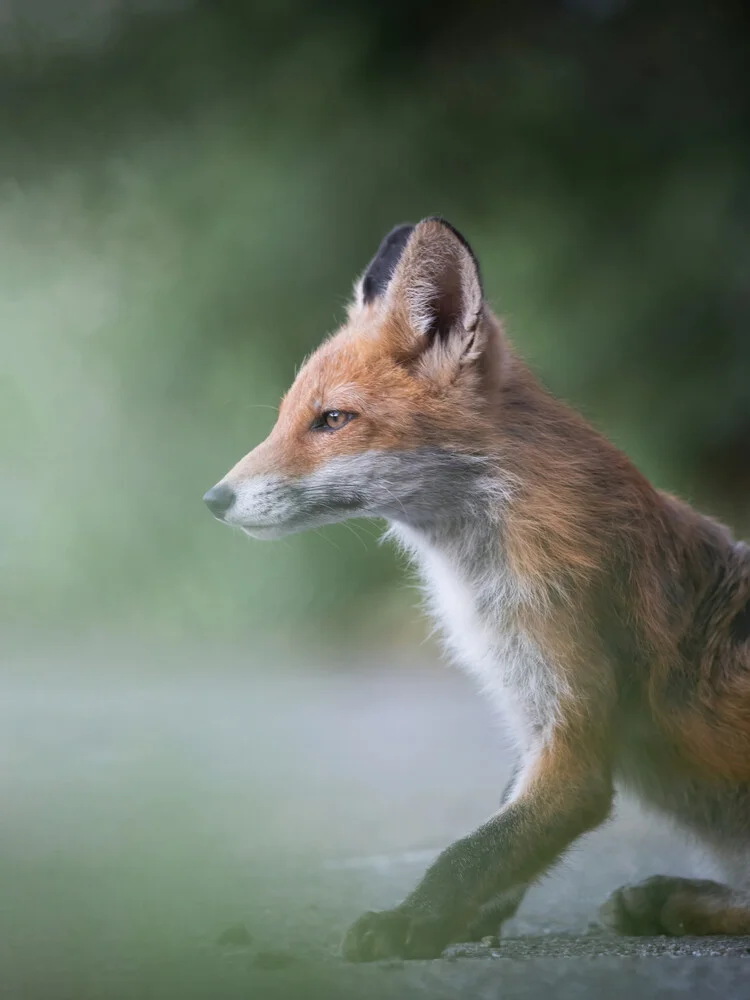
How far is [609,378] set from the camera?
317 cm

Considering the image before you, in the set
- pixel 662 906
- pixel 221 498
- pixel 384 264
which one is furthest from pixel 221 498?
pixel 662 906

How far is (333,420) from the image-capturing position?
1472 millimetres

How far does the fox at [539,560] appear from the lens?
139 centimetres

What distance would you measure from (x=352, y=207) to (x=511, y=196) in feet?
1.56

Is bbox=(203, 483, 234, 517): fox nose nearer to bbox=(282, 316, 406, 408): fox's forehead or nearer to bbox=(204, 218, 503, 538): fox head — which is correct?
bbox=(204, 218, 503, 538): fox head

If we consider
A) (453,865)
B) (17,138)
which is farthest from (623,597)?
(17,138)

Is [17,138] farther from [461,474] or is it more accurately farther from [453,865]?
[453,865]

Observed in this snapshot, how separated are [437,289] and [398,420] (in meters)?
0.21

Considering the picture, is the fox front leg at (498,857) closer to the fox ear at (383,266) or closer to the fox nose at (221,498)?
the fox nose at (221,498)

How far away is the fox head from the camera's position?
1.44m

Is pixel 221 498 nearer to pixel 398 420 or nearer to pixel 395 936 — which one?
pixel 398 420

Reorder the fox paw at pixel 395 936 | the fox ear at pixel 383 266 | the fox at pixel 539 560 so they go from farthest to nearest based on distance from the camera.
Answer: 1. the fox ear at pixel 383 266
2. the fox at pixel 539 560
3. the fox paw at pixel 395 936

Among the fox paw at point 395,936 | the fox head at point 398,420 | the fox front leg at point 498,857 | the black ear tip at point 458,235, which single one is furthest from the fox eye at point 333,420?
the fox paw at point 395,936

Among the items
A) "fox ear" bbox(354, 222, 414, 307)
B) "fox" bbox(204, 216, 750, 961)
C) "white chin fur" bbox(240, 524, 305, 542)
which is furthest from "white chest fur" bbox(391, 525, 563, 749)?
"fox ear" bbox(354, 222, 414, 307)
